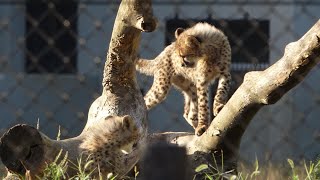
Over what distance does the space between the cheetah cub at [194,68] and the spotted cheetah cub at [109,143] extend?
74cm

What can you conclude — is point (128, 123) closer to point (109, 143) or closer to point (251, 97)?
point (109, 143)

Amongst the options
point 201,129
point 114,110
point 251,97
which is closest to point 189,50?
point 201,129

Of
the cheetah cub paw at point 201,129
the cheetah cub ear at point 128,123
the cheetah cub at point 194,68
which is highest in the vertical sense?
the cheetah cub at point 194,68

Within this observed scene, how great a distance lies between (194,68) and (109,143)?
1.06 m

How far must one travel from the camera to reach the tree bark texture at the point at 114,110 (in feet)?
8.61

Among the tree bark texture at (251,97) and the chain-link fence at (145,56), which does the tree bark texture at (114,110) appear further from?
the chain-link fence at (145,56)

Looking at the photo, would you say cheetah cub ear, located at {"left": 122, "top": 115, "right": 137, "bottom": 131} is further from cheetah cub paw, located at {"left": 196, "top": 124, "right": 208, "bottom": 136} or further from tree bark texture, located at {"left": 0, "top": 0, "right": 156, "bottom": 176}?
cheetah cub paw, located at {"left": 196, "top": 124, "right": 208, "bottom": 136}

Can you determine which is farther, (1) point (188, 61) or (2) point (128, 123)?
(1) point (188, 61)

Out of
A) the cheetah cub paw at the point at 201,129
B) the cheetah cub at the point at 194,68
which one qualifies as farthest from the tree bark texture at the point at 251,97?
the cheetah cub at the point at 194,68

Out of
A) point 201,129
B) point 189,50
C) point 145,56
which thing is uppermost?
point 189,50

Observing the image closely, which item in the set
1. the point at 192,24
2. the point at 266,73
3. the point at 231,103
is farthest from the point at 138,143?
the point at 192,24

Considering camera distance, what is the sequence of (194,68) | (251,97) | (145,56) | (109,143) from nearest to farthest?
(251,97)
(109,143)
(194,68)
(145,56)

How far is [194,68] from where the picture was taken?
381cm

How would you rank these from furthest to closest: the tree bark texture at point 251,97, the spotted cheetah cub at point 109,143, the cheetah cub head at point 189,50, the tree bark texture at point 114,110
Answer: the cheetah cub head at point 189,50 < the spotted cheetah cub at point 109,143 < the tree bark texture at point 114,110 < the tree bark texture at point 251,97
